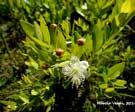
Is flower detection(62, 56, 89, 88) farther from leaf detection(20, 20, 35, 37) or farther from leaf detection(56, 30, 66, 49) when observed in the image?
leaf detection(20, 20, 35, 37)

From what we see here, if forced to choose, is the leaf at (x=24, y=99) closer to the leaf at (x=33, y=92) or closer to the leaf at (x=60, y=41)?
the leaf at (x=33, y=92)

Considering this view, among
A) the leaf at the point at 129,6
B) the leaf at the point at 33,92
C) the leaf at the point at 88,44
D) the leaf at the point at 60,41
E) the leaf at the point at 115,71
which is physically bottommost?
the leaf at the point at 33,92

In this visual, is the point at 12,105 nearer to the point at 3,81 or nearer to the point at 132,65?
the point at 3,81

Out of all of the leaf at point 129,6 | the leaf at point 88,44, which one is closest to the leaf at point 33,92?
the leaf at point 88,44

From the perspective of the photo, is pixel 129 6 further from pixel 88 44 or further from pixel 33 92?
pixel 33 92

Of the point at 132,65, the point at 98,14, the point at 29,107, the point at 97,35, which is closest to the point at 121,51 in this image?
the point at 132,65

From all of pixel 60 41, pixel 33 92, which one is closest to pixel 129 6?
pixel 60 41

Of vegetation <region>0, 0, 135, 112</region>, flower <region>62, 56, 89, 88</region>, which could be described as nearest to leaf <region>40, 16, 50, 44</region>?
A: vegetation <region>0, 0, 135, 112</region>

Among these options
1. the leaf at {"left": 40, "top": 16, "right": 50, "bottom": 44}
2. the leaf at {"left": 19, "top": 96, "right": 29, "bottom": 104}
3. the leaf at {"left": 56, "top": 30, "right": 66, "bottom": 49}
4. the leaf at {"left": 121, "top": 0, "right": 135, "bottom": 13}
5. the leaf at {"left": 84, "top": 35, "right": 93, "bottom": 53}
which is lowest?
the leaf at {"left": 19, "top": 96, "right": 29, "bottom": 104}
